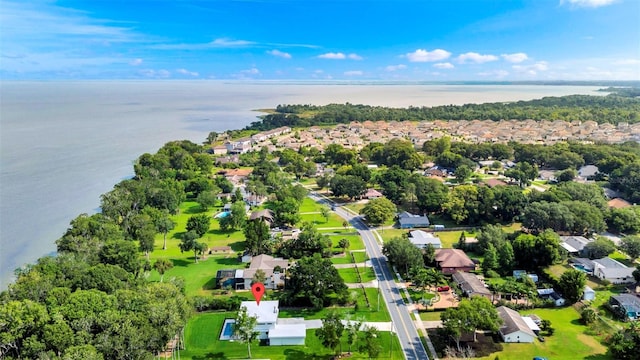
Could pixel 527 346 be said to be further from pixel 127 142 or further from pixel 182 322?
pixel 127 142

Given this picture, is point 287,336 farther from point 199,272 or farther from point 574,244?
point 574,244

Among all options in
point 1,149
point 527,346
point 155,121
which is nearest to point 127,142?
point 1,149

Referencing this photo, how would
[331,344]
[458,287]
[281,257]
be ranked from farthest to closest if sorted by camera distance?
[281,257]
[458,287]
[331,344]

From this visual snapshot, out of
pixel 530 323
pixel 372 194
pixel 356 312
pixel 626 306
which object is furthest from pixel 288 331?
pixel 372 194

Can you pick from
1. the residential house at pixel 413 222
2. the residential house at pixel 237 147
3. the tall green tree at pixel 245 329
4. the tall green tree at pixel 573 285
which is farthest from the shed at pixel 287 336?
the residential house at pixel 237 147

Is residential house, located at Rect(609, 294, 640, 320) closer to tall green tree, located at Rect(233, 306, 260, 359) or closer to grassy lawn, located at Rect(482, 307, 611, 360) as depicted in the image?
grassy lawn, located at Rect(482, 307, 611, 360)

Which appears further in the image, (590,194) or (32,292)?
(590,194)

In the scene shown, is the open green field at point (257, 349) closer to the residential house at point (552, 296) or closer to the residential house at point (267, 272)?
the residential house at point (267, 272)
